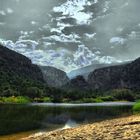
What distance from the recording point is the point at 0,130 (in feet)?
174

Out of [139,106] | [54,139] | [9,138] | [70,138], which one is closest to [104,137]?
[70,138]

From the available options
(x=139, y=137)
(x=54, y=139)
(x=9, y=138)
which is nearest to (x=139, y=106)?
(x=9, y=138)

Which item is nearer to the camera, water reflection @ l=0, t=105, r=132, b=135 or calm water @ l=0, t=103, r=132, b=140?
calm water @ l=0, t=103, r=132, b=140

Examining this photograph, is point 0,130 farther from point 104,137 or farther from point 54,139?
point 104,137

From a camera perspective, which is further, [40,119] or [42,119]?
[42,119]

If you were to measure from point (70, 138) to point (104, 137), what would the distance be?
118 inches

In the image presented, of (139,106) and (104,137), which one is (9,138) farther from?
(139,106)

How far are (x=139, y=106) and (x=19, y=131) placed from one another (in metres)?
37.5

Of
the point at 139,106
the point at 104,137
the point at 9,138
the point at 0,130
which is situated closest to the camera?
the point at 104,137

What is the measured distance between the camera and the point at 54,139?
102ft

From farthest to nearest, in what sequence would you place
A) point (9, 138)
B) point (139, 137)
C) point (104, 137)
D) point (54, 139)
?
point (9, 138), point (54, 139), point (104, 137), point (139, 137)

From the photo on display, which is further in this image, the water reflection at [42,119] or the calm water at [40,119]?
the water reflection at [42,119]

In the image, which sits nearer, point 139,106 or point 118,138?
point 118,138

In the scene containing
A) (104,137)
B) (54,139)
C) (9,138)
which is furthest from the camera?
(9,138)
